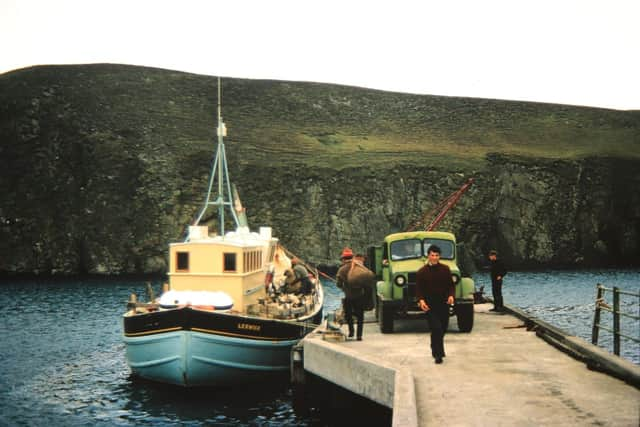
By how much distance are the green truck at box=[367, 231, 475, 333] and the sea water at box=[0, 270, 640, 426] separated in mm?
3396

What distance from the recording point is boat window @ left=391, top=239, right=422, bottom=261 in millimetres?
20422

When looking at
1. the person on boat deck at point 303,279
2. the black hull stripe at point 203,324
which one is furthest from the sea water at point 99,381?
the person on boat deck at point 303,279

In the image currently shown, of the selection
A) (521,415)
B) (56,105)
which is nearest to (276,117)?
(56,105)

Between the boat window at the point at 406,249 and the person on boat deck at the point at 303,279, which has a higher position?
the boat window at the point at 406,249

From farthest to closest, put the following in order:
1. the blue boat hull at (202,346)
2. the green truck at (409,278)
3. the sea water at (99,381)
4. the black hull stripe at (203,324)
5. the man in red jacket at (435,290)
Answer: the blue boat hull at (202,346)
the black hull stripe at (203,324)
the green truck at (409,278)
the sea water at (99,381)
the man in red jacket at (435,290)

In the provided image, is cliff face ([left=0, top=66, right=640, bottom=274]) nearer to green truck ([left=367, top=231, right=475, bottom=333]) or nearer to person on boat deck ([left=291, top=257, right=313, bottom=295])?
person on boat deck ([left=291, top=257, right=313, bottom=295])

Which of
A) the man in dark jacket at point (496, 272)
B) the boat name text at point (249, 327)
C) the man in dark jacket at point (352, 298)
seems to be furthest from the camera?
the man in dark jacket at point (496, 272)

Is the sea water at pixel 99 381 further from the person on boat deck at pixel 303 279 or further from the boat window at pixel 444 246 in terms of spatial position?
the boat window at pixel 444 246

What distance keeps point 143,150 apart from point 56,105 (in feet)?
56.8

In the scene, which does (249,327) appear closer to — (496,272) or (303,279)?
(303,279)

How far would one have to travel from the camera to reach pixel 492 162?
4001 inches

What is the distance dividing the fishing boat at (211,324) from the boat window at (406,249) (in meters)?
3.91

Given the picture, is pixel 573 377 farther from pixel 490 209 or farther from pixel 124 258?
pixel 490 209

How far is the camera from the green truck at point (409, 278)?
19.3 m
